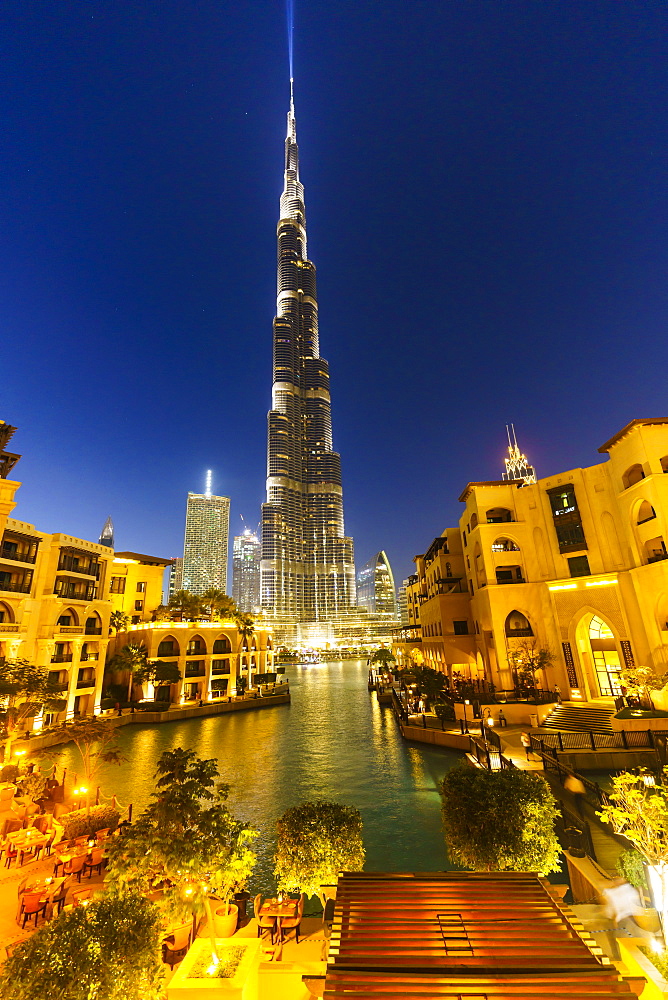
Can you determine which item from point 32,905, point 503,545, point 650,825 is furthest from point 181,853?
point 503,545

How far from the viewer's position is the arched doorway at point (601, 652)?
104 feet

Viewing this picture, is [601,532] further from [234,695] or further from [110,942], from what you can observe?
[234,695]

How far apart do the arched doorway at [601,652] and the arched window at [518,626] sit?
3721 mm

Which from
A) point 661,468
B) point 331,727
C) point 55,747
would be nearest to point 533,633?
point 661,468

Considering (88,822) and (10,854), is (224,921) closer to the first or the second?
(88,822)

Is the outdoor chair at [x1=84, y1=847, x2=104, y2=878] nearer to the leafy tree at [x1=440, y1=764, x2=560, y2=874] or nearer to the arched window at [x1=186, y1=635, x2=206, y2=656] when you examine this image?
the leafy tree at [x1=440, y1=764, x2=560, y2=874]

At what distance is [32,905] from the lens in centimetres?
1023

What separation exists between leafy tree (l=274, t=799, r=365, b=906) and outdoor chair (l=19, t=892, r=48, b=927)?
18.7 feet

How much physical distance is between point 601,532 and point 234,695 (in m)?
46.8

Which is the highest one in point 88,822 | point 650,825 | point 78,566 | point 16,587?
point 78,566

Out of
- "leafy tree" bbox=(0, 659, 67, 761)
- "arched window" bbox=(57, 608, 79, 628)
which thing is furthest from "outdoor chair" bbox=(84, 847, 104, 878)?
"arched window" bbox=(57, 608, 79, 628)

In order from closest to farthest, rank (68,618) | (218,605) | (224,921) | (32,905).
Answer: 1. (224,921)
2. (32,905)
3. (68,618)
4. (218,605)

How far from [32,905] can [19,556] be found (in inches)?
1263

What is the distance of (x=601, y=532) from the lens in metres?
34.1
